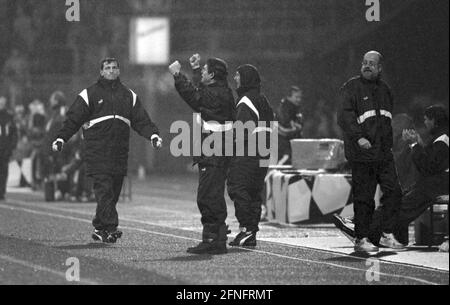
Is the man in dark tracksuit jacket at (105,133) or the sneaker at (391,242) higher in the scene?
the man in dark tracksuit jacket at (105,133)

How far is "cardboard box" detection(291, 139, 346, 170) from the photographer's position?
20.5 m

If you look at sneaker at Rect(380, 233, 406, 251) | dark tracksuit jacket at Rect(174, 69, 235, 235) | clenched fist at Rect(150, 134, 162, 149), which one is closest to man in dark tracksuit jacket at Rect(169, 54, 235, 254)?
dark tracksuit jacket at Rect(174, 69, 235, 235)

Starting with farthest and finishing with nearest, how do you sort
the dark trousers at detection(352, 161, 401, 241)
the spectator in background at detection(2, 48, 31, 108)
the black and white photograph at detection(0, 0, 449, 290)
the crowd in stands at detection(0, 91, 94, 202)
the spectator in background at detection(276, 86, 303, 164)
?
the spectator in background at detection(2, 48, 31, 108), the crowd in stands at detection(0, 91, 94, 202), the spectator in background at detection(276, 86, 303, 164), the dark trousers at detection(352, 161, 401, 241), the black and white photograph at detection(0, 0, 449, 290)

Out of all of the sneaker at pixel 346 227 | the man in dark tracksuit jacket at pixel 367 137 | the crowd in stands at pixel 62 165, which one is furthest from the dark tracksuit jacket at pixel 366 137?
the crowd in stands at pixel 62 165

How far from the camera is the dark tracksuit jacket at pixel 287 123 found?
2289 cm

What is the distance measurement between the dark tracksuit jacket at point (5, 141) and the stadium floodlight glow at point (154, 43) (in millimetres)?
16383

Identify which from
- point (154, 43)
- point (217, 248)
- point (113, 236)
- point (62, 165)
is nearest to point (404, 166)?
point (217, 248)

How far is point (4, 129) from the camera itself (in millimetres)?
25844

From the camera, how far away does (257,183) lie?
53.9 ft

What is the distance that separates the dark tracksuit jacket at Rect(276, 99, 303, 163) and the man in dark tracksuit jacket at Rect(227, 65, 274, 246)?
6.41 meters

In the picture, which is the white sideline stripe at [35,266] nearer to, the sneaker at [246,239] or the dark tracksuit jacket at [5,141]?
the sneaker at [246,239]

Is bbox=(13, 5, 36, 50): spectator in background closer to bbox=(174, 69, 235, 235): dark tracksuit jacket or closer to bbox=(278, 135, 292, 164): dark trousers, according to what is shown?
bbox=(278, 135, 292, 164): dark trousers

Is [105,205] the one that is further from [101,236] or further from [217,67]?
[217,67]
